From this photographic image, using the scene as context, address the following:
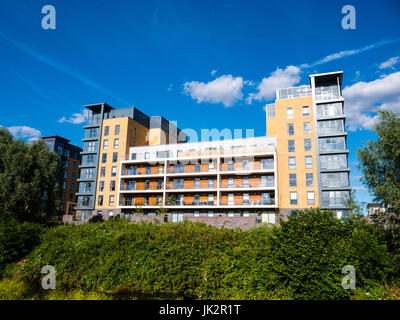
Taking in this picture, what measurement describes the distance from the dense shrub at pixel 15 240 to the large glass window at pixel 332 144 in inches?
1504

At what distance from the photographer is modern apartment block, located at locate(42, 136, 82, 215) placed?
73.8m

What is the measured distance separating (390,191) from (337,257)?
19.7 feet

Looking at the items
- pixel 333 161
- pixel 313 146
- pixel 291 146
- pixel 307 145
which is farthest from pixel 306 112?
pixel 333 161

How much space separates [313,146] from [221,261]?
1422 inches

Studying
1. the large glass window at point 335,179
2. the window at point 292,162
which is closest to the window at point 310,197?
the large glass window at point 335,179

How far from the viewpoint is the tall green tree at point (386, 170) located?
13086mm

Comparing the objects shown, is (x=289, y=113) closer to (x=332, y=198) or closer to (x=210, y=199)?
(x=332, y=198)

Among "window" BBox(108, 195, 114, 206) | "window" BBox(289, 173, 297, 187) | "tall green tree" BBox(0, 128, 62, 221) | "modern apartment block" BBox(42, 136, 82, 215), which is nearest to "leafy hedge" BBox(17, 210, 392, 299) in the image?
"tall green tree" BBox(0, 128, 62, 221)

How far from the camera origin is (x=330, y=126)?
140 ft

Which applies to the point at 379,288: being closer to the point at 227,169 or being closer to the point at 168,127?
the point at 227,169

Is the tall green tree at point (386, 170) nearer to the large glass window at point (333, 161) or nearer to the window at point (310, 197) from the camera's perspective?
the window at point (310, 197)

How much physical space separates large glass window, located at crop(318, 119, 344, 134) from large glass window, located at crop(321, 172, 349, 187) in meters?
6.25

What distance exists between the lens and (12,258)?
14.8 m

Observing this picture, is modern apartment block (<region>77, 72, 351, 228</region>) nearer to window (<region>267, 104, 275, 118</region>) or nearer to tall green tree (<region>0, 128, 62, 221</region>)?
window (<region>267, 104, 275, 118</region>)
